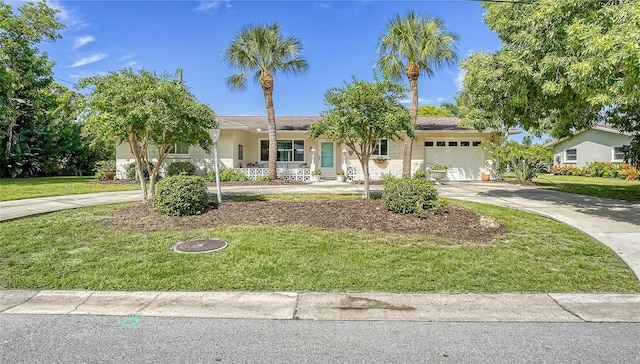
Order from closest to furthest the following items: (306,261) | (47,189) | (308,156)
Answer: (306,261), (47,189), (308,156)

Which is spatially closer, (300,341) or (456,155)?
(300,341)

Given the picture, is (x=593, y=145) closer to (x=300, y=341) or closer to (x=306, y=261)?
(x=306, y=261)

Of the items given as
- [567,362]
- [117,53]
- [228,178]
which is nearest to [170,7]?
[117,53]

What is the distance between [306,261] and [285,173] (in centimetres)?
1345

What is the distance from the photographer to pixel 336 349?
2697 mm

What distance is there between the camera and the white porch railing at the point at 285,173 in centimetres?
1759

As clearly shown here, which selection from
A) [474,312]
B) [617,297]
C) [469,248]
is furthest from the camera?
[469,248]

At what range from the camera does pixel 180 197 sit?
7.24 m

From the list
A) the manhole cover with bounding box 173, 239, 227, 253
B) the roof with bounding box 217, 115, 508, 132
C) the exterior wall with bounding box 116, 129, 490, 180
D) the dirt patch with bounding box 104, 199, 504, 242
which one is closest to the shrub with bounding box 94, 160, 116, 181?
the exterior wall with bounding box 116, 129, 490, 180

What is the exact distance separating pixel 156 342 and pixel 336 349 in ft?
4.83

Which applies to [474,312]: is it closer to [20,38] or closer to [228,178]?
[228,178]

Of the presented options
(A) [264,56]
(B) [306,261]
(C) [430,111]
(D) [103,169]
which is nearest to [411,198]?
(B) [306,261]

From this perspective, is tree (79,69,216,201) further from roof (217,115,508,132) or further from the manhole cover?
roof (217,115,508,132)

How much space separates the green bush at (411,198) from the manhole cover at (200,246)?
3.70m
